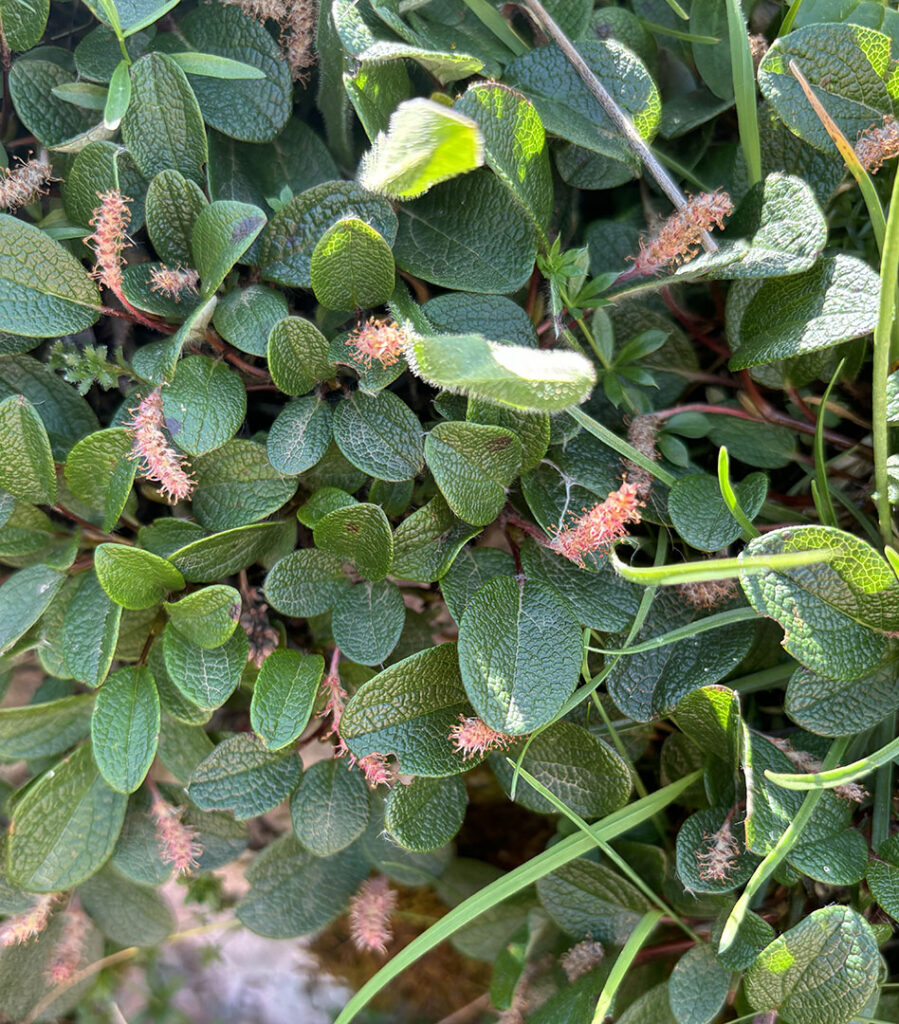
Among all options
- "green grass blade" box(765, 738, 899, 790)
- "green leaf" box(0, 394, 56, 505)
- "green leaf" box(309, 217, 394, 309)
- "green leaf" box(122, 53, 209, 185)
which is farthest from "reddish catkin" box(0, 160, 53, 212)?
"green grass blade" box(765, 738, 899, 790)

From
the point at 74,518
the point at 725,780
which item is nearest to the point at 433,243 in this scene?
the point at 74,518

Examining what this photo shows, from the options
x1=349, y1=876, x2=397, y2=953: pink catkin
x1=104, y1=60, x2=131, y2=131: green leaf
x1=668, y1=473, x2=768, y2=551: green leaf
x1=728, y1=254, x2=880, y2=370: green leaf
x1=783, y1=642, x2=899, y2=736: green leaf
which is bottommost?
x1=349, y1=876, x2=397, y2=953: pink catkin

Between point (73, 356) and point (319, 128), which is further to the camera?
point (319, 128)

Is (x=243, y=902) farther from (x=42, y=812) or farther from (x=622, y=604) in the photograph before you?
(x=622, y=604)

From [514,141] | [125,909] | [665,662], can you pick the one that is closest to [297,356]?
[514,141]

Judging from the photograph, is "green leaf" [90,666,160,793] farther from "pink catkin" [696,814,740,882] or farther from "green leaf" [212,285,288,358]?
"pink catkin" [696,814,740,882]

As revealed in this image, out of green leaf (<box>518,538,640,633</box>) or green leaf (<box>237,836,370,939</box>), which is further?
green leaf (<box>237,836,370,939</box>)

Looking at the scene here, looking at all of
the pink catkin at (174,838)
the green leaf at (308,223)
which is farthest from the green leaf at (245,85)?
the pink catkin at (174,838)
